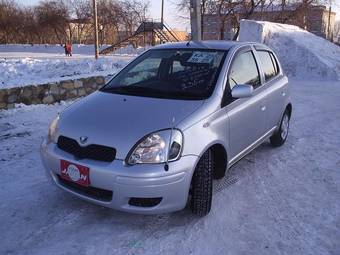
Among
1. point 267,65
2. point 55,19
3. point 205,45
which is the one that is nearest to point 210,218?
point 205,45

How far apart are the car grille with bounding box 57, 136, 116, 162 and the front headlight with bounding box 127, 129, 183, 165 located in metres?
0.18

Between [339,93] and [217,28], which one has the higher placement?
[217,28]

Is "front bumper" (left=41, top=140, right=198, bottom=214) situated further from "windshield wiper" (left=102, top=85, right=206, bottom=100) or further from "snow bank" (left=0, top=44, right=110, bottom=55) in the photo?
"snow bank" (left=0, top=44, right=110, bottom=55)

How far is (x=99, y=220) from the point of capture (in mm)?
3793

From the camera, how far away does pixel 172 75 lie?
4.52 meters

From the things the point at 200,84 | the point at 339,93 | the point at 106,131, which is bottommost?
the point at 339,93

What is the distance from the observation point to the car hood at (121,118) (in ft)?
11.3

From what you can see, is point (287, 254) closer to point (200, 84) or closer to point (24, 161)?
point (200, 84)

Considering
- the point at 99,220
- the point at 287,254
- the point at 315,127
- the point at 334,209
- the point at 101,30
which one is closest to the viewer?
the point at 287,254

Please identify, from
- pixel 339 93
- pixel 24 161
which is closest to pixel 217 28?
pixel 339 93

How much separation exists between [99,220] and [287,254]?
5.52ft

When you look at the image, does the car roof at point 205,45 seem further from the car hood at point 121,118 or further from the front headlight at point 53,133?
the front headlight at point 53,133

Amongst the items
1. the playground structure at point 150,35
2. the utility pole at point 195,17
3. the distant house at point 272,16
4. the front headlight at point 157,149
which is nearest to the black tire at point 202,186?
the front headlight at point 157,149

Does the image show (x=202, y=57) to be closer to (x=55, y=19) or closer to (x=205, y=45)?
(x=205, y=45)
